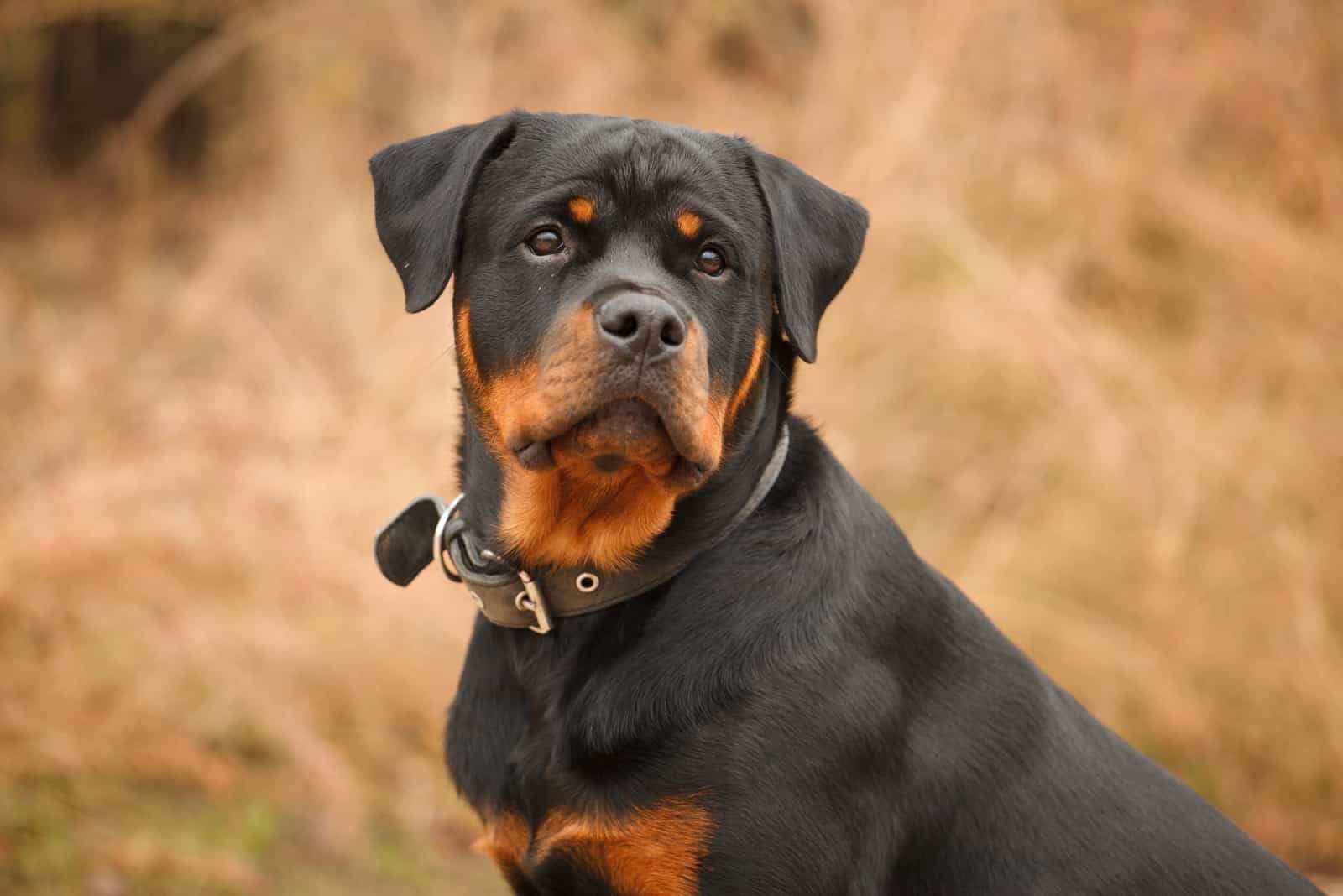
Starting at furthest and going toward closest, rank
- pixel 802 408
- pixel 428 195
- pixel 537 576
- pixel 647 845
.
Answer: pixel 802 408 → pixel 428 195 → pixel 537 576 → pixel 647 845

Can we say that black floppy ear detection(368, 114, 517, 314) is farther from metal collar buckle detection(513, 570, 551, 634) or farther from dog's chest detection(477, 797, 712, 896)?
dog's chest detection(477, 797, 712, 896)

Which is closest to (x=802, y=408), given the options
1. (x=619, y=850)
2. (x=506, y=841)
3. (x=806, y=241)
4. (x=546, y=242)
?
(x=806, y=241)

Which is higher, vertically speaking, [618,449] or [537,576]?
[618,449]

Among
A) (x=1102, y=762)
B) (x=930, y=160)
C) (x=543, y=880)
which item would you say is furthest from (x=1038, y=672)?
(x=930, y=160)

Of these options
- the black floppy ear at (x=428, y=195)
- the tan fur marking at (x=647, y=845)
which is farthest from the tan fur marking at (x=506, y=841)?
the black floppy ear at (x=428, y=195)

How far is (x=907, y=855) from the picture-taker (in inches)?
96.4

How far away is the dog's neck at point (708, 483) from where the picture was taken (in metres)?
2.59

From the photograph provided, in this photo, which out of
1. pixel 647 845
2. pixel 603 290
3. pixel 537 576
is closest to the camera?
pixel 647 845

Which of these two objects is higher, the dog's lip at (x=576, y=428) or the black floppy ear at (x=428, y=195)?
the black floppy ear at (x=428, y=195)

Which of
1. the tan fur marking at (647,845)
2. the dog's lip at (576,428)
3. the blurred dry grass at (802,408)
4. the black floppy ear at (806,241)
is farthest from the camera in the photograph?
the blurred dry grass at (802,408)

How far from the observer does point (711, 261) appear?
2.69 metres

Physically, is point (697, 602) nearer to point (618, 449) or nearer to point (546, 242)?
point (618, 449)

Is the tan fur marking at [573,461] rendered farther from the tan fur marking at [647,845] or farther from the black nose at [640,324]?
the tan fur marking at [647,845]

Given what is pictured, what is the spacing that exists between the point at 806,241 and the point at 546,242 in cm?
55
